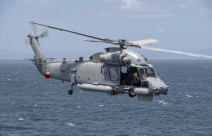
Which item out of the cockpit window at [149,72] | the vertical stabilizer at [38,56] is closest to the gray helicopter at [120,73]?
the cockpit window at [149,72]

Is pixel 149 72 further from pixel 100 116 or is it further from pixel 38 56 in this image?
pixel 100 116

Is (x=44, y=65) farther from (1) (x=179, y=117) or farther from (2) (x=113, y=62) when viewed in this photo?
(1) (x=179, y=117)

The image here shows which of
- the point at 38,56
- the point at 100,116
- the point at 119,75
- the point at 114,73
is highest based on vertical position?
the point at 38,56

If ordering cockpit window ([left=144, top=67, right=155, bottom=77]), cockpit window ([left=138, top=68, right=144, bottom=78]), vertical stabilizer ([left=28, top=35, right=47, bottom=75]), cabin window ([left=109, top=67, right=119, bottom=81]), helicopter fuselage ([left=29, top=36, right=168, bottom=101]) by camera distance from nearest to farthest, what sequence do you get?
helicopter fuselage ([left=29, top=36, right=168, bottom=101]), cockpit window ([left=138, top=68, right=144, bottom=78]), cockpit window ([left=144, top=67, right=155, bottom=77]), cabin window ([left=109, top=67, right=119, bottom=81]), vertical stabilizer ([left=28, top=35, right=47, bottom=75])

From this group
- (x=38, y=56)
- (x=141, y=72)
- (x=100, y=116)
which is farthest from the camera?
(x=100, y=116)

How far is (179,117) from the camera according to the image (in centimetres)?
13525

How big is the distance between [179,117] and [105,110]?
35.2 m

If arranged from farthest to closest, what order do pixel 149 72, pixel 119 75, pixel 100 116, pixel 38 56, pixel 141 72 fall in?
pixel 100 116, pixel 38 56, pixel 119 75, pixel 149 72, pixel 141 72

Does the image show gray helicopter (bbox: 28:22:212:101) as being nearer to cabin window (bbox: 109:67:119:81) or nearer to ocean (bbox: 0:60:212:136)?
cabin window (bbox: 109:67:119:81)

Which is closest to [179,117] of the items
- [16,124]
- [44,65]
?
[16,124]

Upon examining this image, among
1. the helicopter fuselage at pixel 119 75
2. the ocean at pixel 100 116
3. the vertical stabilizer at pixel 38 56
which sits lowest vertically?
the ocean at pixel 100 116

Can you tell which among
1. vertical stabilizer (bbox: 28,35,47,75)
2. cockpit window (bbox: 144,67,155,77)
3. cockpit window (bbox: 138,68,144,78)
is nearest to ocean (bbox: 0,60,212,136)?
vertical stabilizer (bbox: 28,35,47,75)

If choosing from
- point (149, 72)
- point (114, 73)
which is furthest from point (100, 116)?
point (149, 72)

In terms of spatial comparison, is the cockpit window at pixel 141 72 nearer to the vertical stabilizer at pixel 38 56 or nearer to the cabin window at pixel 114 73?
the cabin window at pixel 114 73
